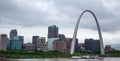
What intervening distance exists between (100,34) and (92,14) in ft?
34.4

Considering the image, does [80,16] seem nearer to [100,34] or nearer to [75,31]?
[75,31]

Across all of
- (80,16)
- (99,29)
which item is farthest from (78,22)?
(99,29)

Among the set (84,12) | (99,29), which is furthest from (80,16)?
(99,29)

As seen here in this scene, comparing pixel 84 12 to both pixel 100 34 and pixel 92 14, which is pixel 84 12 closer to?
pixel 92 14

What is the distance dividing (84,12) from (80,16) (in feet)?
5.61

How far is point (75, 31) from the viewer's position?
96.2 m

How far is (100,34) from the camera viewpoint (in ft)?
343

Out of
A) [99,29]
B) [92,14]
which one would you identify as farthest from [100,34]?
[92,14]

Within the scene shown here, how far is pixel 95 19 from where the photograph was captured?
320 ft

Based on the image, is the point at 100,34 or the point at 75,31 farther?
the point at 100,34

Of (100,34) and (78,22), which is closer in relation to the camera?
(78,22)

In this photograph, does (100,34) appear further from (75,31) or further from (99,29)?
(75,31)

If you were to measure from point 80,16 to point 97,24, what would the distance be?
757 centimetres

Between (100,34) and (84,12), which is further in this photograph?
(100,34)
